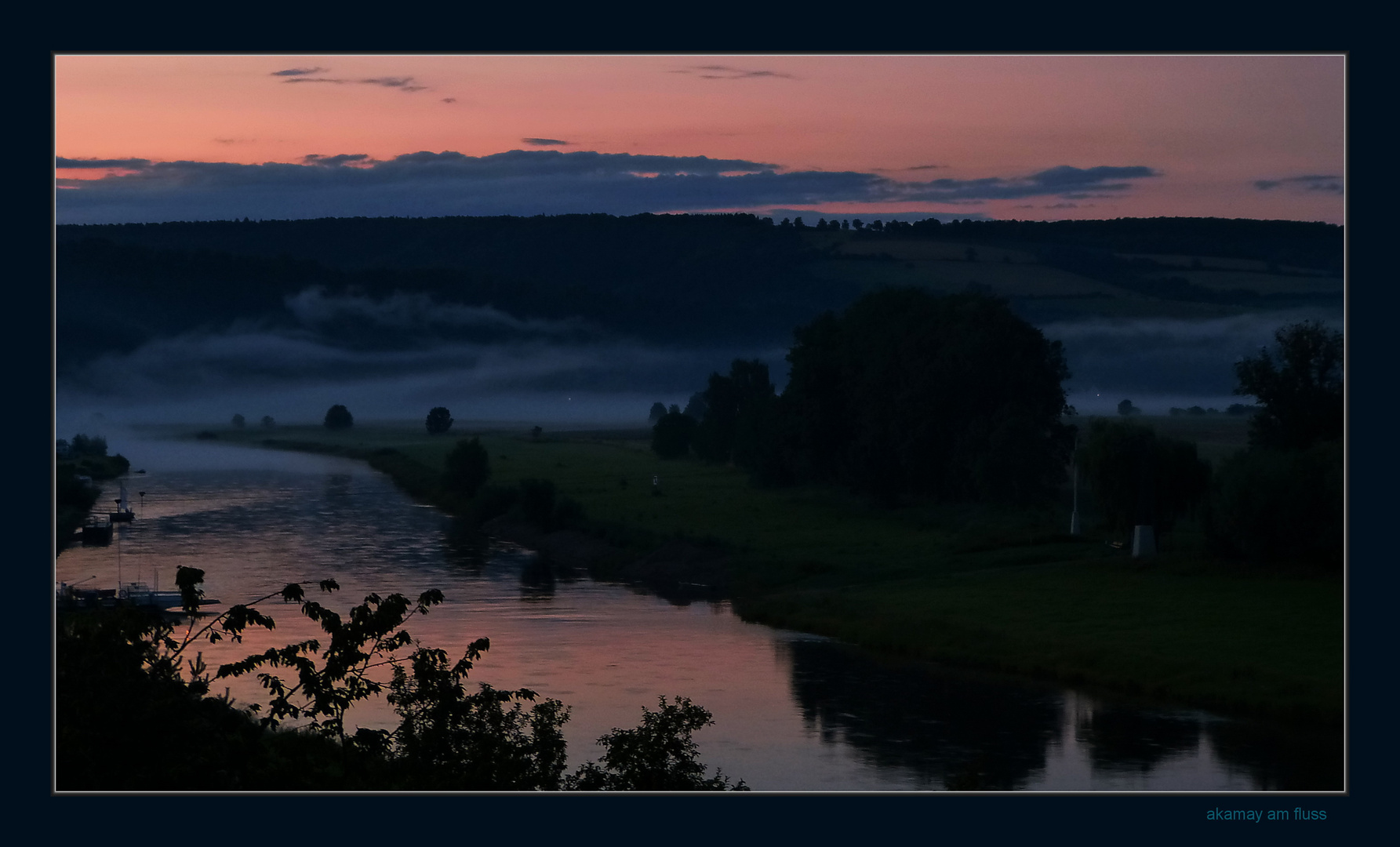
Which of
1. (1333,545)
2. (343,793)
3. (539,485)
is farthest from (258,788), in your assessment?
(539,485)

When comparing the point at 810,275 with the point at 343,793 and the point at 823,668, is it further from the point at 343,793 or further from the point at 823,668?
the point at 343,793

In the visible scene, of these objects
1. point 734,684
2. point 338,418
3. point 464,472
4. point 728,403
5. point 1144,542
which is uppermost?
point 728,403

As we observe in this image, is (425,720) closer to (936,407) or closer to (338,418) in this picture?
(936,407)

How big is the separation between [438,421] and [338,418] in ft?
17.6

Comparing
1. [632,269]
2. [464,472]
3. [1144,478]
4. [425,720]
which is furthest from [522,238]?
[425,720]

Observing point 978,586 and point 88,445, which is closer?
point 978,586

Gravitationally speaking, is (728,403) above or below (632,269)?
below

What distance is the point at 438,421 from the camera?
8294 centimetres

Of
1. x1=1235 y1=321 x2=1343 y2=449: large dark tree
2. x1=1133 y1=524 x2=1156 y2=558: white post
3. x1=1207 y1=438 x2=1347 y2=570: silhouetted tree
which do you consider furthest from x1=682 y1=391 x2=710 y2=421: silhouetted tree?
x1=1207 y1=438 x2=1347 y2=570: silhouetted tree

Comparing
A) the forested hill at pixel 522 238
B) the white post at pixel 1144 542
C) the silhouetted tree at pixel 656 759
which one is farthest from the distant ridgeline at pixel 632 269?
the silhouetted tree at pixel 656 759

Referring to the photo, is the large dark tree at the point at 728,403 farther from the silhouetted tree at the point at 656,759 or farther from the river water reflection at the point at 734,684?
→ the silhouetted tree at the point at 656,759

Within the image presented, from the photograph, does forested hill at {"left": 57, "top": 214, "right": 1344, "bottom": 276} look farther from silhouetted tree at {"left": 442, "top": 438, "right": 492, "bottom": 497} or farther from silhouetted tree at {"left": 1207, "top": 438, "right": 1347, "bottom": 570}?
silhouetted tree at {"left": 1207, "top": 438, "right": 1347, "bottom": 570}

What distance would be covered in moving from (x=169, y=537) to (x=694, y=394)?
133 feet

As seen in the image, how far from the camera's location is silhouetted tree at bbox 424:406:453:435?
81.3 m
